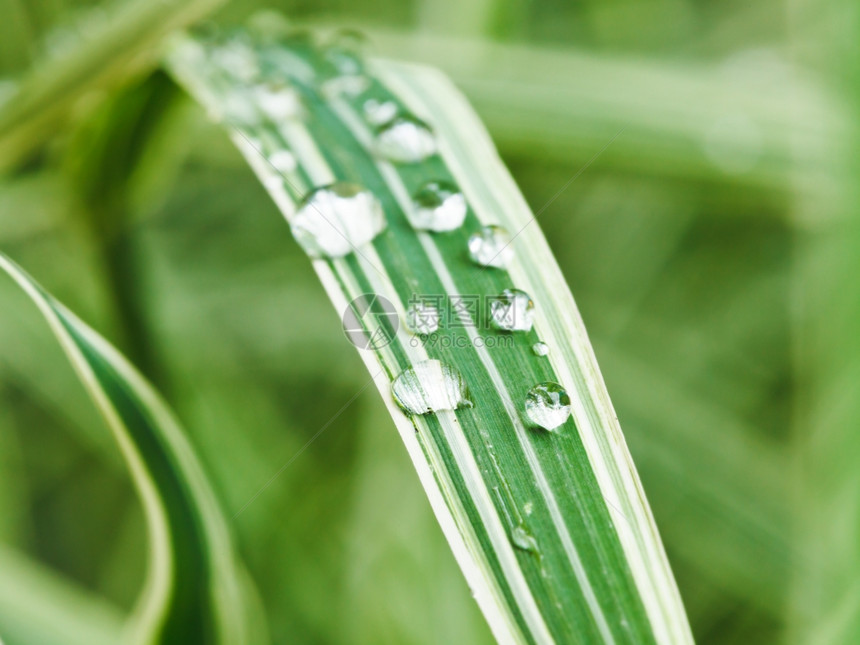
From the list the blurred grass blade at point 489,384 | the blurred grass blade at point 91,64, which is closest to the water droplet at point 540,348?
the blurred grass blade at point 489,384

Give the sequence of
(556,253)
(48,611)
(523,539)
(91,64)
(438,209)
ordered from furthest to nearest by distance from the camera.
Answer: (556,253), (48,611), (91,64), (438,209), (523,539)

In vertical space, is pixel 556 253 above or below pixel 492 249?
above

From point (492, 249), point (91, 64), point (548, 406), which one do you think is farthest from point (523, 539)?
point (91, 64)

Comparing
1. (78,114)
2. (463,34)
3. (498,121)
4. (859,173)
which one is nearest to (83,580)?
(78,114)

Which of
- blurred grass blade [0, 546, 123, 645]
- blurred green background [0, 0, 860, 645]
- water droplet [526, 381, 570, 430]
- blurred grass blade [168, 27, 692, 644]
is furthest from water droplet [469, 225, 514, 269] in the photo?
blurred grass blade [0, 546, 123, 645]

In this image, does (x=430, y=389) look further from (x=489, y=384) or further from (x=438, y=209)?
(x=438, y=209)

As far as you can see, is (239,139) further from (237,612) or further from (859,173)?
(859,173)
